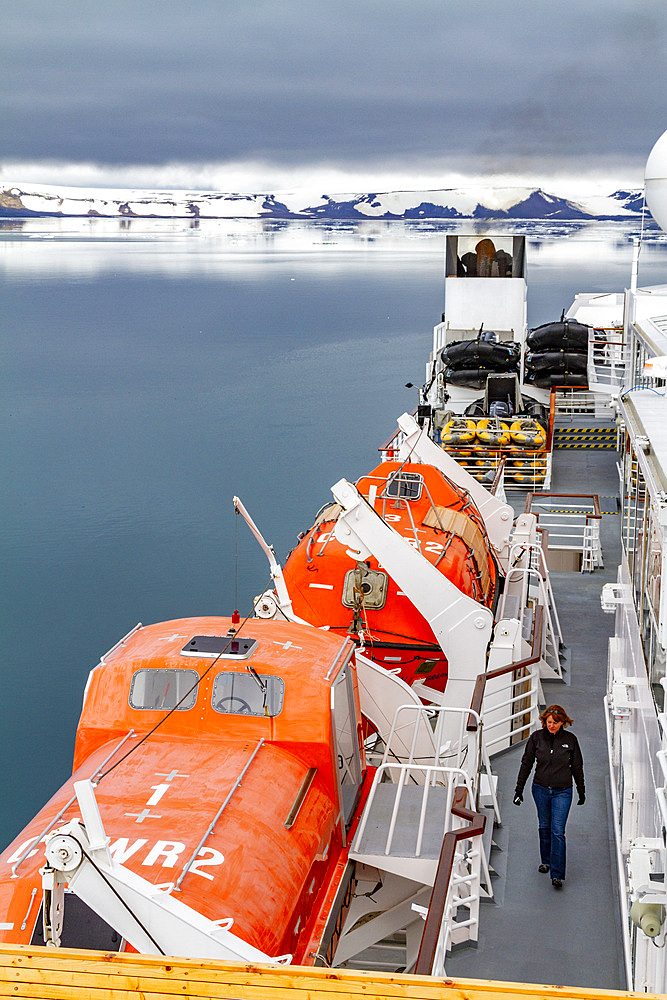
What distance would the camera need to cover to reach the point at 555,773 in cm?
786

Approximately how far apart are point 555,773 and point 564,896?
3.52 ft

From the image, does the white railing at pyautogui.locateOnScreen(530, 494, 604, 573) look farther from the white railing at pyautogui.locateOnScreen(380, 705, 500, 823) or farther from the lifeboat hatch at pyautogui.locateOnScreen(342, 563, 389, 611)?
the white railing at pyautogui.locateOnScreen(380, 705, 500, 823)

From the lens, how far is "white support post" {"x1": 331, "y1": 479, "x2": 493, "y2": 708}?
10.3 meters

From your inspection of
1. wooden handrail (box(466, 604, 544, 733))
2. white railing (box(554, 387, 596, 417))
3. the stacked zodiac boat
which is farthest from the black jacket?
the stacked zodiac boat

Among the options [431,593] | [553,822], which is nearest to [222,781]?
[553,822]

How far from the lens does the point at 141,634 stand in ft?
27.1

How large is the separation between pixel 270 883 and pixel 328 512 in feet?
25.4

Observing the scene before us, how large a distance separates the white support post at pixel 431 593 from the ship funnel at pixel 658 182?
5.90m

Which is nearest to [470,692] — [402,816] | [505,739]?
[505,739]

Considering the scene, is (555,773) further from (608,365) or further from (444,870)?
(608,365)

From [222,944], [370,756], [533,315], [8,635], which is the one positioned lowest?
[8,635]

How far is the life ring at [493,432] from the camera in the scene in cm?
2206

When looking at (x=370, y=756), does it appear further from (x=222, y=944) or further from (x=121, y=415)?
(x=121, y=415)

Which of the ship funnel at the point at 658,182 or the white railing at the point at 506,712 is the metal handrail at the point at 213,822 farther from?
the ship funnel at the point at 658,182
